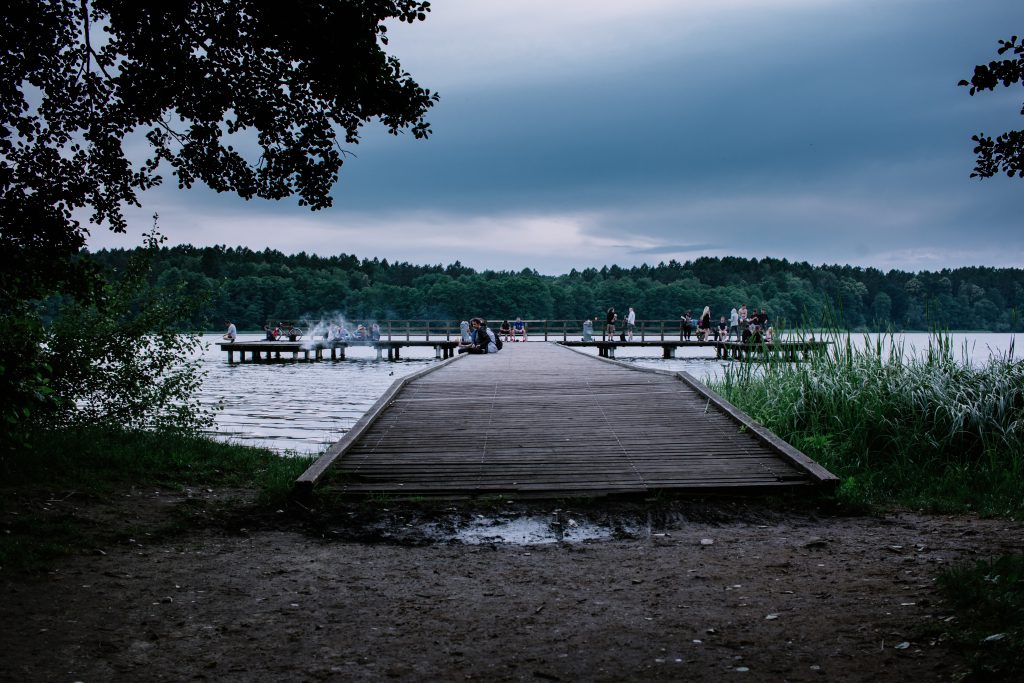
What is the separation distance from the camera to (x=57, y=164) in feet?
20.4

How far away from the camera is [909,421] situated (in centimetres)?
877

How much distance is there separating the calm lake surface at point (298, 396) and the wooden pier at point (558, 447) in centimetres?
223

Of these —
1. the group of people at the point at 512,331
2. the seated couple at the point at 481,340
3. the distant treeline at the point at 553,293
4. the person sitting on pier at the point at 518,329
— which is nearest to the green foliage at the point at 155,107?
the seated couple at the point at 481,340

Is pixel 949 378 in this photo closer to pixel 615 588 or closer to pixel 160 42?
pixel 615 588

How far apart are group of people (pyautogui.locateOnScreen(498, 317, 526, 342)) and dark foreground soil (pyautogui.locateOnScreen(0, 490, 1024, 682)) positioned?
104 ft

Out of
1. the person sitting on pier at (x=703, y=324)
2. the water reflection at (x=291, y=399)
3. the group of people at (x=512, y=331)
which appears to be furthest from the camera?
the person sitting on pier at (x=703, y=324)

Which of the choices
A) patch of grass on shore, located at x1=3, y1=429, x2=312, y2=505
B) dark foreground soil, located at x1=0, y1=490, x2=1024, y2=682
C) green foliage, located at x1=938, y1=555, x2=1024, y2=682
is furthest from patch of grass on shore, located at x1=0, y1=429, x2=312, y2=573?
green foliage, located at x1=938, y1=555, x2=1024, y2=682

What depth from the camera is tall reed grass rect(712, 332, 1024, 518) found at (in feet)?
23.5

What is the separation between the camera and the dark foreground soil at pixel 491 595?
3.49 m

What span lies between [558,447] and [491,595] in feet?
11.4

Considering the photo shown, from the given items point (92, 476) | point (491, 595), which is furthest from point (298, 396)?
point (491, 595)

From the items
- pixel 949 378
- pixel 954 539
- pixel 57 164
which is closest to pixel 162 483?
pixel 57 164

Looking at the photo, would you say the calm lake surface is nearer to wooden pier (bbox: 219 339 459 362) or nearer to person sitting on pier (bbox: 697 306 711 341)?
wooden pier (bbox: 219 339 459 362)

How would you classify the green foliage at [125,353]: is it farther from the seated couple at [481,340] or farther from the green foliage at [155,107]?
the seated couple at [481,340]
